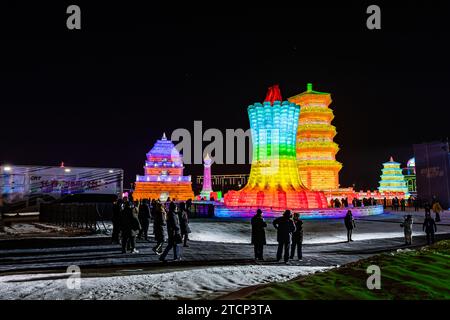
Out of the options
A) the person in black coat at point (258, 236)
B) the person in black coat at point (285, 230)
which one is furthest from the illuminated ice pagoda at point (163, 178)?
the person in black coat at point (285, 230)

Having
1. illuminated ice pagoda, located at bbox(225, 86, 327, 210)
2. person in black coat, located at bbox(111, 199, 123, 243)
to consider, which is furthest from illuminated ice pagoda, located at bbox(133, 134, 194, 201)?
person in black coat, located at bbox(111, 199, 123, 243)

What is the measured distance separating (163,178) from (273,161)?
26.2 meters

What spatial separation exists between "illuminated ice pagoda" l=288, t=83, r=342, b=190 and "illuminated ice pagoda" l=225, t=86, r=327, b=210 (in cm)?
1944

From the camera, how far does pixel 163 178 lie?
4972cm

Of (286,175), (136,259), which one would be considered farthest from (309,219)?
(136,259)

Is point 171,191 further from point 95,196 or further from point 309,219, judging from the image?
point 309,219

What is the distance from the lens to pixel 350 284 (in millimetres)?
5953

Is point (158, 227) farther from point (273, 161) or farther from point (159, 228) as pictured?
point (273, 161)

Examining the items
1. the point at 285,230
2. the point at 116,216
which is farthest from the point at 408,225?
the point at 116,216

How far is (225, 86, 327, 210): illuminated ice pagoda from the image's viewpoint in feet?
88.1

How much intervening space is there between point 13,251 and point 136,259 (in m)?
4.48

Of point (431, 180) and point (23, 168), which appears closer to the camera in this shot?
point (23, 168)

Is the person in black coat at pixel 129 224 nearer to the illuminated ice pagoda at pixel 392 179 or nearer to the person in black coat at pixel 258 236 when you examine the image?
the person in black coat at pixel 258 236

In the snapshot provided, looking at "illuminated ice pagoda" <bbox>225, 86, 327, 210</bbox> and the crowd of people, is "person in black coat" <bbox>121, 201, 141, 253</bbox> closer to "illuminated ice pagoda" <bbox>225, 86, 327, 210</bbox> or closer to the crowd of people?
the crowd of people
